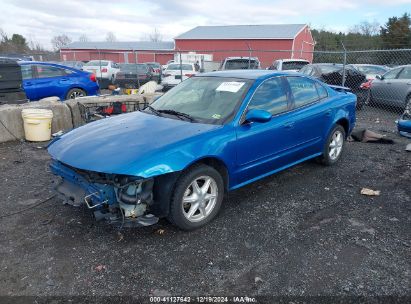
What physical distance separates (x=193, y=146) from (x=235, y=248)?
108 cm

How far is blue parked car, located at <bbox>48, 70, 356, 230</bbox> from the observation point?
3.24 metres

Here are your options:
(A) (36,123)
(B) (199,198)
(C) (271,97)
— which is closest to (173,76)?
(A) (36,123)

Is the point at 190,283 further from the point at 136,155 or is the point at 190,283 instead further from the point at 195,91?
the point at 195,91

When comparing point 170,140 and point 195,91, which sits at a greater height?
point 195,91

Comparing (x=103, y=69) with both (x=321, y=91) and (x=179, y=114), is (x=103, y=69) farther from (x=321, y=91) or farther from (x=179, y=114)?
(x=179, y=114)

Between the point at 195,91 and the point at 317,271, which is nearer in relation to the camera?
the point at 317,271

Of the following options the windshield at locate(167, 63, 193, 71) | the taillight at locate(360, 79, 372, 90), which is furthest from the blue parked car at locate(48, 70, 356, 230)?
the windshield at locate(167, 63, 193, 71)

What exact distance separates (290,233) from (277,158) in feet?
3.65

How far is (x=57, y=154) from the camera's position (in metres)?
3.66

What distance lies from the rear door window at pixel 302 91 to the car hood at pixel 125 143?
1.59 m

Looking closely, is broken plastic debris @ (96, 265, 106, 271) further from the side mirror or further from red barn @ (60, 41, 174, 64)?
red barn @ (60, 41, 174, 64)

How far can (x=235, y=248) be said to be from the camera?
3.38 metres

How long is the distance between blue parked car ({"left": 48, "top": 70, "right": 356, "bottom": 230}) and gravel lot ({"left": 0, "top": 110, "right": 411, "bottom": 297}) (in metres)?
0.34

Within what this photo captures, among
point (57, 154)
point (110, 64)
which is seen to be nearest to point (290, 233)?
point (57, 154)
